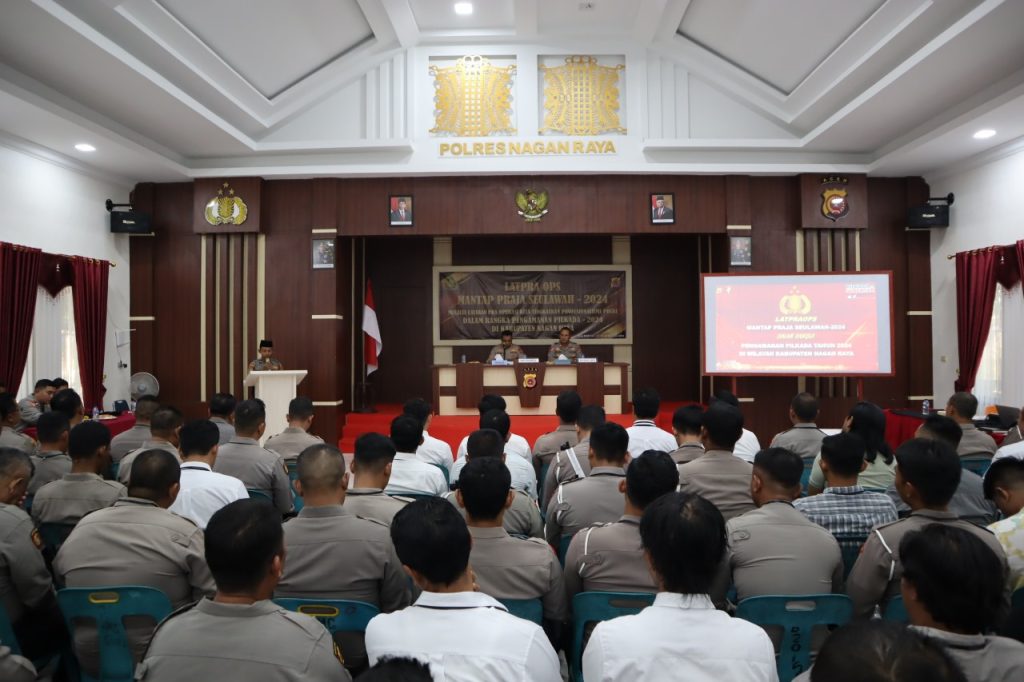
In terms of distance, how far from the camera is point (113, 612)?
6.29ft

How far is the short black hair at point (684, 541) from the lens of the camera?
144cm

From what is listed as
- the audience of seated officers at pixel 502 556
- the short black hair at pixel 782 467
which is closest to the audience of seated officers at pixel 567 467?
the short black hair at pixel 782 467

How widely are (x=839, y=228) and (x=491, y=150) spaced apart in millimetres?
4360

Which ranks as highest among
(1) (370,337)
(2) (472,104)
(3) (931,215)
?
(2) (472,104)

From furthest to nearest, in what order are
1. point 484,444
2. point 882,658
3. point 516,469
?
point 516,469
point 484,444
point 882,658

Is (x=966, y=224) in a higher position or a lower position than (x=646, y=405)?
higher

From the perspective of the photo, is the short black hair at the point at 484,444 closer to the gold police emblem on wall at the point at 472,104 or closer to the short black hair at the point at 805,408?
the short black hair at the point at 805,408

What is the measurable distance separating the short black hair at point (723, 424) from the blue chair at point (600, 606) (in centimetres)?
116

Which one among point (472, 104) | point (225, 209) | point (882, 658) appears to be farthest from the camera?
point (225, 209)

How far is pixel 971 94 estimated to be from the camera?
6.34 metres

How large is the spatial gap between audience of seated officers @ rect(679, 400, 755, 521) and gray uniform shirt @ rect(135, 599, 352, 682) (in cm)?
184

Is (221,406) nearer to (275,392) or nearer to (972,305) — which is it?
(275,392)

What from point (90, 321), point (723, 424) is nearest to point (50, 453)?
point (723, 424)

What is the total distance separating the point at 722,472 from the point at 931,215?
273 inches
